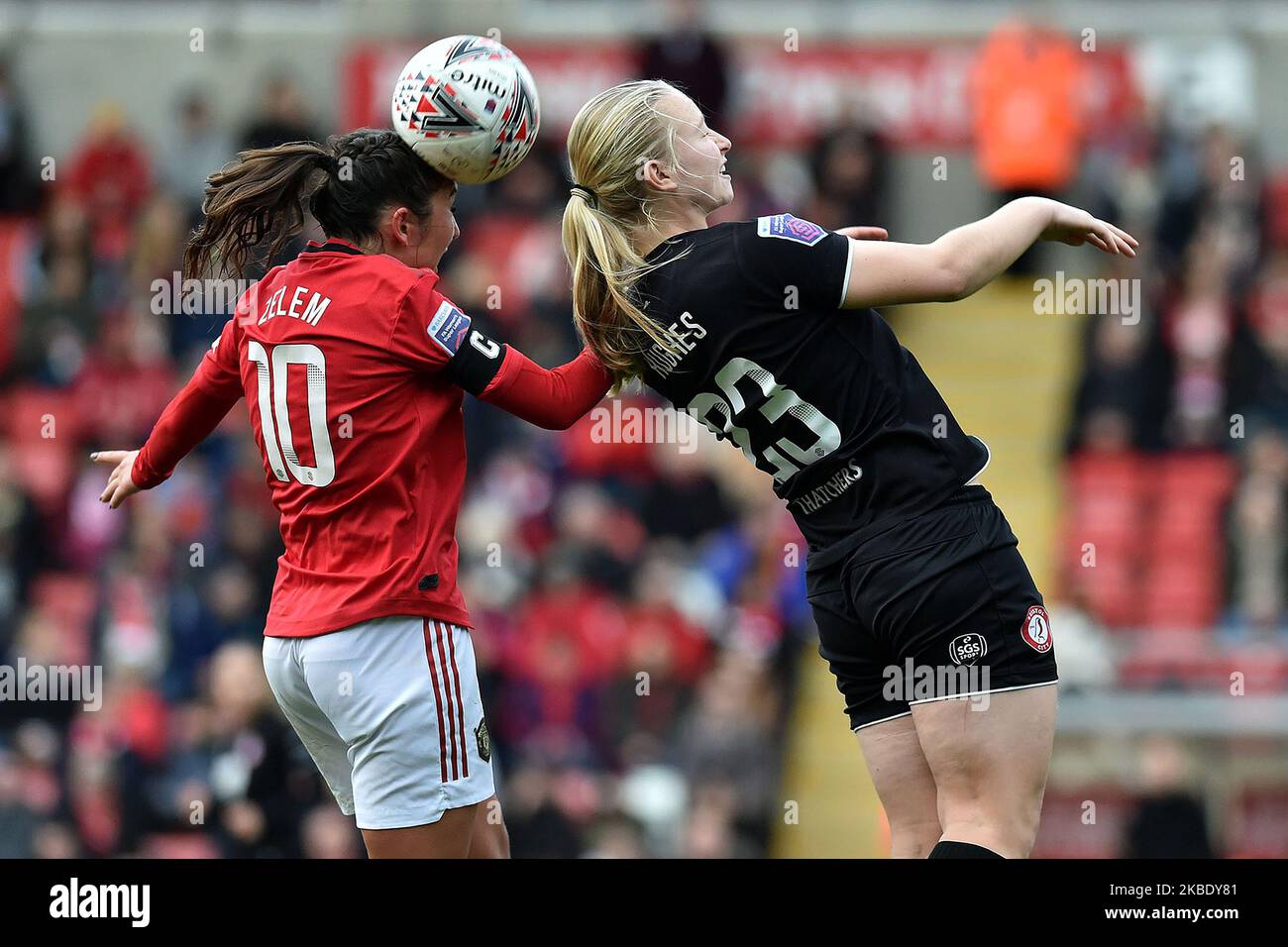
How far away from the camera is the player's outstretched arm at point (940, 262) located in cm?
367

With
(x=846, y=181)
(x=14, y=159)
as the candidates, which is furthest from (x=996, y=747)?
(x=14, y=159)

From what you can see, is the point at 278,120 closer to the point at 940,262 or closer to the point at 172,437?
the point at 172,437

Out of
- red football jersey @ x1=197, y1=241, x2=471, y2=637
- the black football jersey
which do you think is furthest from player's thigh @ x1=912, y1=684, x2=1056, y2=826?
red football jersey @ x1=197, y1=241, x2=471, y2=637

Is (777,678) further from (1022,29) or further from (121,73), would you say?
(121,73)

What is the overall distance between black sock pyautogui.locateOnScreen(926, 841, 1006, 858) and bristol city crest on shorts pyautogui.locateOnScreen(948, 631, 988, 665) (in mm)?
369

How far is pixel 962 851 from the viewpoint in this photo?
3629 millimetres

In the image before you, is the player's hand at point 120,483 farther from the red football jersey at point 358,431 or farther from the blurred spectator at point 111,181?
the blurred spectator at point 111,181

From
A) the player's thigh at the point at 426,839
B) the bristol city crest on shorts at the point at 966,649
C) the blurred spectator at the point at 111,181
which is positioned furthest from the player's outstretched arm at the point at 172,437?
the blurred spectator at the point at 111,181

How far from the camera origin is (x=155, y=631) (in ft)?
31.1

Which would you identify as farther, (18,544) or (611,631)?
(18,544)

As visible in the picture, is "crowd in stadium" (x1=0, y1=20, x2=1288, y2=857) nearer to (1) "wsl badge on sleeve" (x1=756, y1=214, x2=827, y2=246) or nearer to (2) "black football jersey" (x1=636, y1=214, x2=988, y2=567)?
(2) "black football jersey" (x1=636, y1=214, x2=988, y2=567)

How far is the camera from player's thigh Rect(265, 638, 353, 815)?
12.9ft
